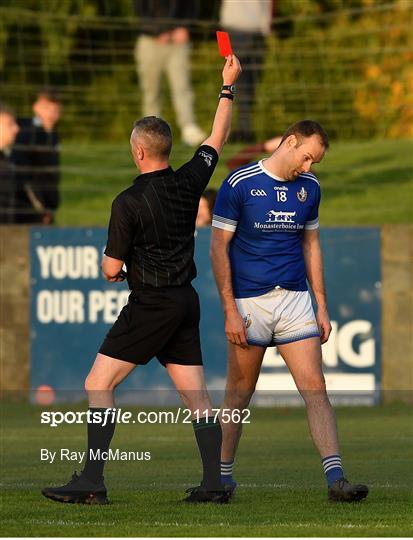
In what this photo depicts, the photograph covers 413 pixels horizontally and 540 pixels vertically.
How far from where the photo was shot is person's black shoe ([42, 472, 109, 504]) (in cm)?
905

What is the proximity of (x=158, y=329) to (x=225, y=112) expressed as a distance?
1.19 meters

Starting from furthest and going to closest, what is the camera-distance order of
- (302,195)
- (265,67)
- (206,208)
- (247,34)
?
1. (265,67)
2. (247,34)
3. (206,208)
4. (302,195)

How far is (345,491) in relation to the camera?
9078 millimetres

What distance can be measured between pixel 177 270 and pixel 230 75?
1099mm

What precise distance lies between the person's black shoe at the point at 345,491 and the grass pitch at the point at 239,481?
1.9 inches

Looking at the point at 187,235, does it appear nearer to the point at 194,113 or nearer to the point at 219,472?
the point at 219,472

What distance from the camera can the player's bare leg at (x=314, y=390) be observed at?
9.31 m

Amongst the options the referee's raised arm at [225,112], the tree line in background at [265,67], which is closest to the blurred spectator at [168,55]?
the tree line in background at [265,67]

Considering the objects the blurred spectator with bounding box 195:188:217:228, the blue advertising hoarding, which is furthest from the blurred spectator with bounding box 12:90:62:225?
the blurred spectator with bounding box 195:188:217:228

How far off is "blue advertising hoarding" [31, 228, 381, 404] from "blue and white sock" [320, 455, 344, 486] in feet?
20.9

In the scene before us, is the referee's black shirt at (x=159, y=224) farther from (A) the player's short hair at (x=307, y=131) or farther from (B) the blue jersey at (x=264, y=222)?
(A) the player's short hair at (x=307, y=131)

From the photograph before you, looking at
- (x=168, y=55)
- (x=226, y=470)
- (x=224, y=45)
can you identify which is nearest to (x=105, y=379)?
(x=226, y=470)

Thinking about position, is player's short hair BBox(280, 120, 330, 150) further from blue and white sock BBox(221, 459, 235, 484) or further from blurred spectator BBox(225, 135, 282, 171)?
blurred spectator BBox(225, 135, 282, 171)

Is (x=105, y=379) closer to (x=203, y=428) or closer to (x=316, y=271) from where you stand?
(x=203, y=428)
